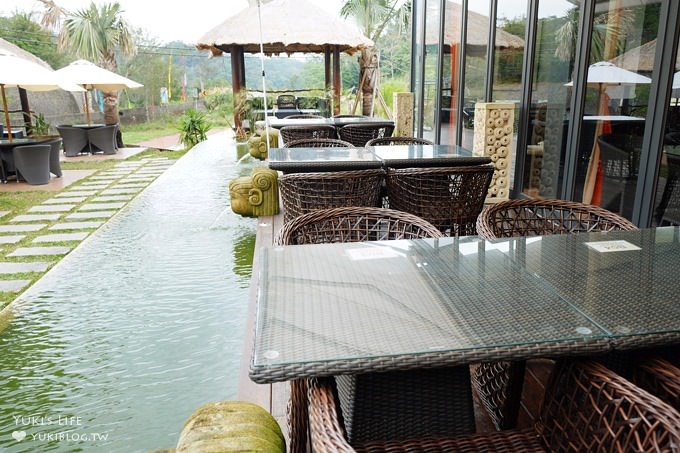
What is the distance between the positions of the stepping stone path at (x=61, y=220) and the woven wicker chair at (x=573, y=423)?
3.97 metres

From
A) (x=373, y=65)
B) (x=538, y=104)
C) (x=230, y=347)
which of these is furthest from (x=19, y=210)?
(x=373, y=65)

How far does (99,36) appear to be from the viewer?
53.5ft

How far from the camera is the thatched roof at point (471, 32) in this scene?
216 inches

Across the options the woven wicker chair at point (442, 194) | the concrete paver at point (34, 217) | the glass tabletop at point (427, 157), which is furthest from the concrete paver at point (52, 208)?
the woven wicker chair at point (442, 194)

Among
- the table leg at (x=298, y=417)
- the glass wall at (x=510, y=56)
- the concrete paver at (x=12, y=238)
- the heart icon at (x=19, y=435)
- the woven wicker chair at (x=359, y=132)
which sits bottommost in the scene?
the concrete paver at (x=12, y=238)

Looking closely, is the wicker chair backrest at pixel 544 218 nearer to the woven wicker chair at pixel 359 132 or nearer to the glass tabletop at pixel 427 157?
the glass tabletop at pixel 427 157

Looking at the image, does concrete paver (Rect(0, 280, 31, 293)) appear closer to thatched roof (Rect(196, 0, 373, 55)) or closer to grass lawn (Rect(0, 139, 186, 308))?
grass lawn (Rect(0, 139, 186, 308))

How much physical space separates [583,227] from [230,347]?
1969mm

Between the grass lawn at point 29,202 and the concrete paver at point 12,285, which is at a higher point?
the grass lawn at point 29,202

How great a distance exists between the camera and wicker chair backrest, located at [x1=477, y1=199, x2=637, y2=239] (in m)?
2.29

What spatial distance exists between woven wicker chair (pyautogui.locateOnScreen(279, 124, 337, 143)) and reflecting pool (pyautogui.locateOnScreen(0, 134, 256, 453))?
1.37 metres

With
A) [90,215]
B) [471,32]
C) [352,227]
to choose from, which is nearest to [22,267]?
[90,215]

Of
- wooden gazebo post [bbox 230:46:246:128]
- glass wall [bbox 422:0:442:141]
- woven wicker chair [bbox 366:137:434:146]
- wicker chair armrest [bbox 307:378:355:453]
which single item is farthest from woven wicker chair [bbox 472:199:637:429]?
→ wooden gazebo post [bbox 230:46:246:128]

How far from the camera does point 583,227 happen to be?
236 cm
